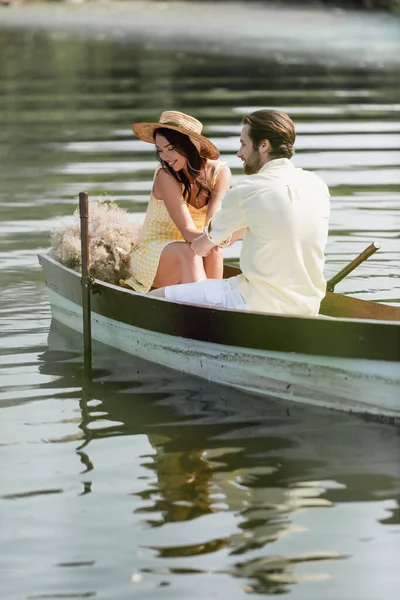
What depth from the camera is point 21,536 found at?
5926 mm

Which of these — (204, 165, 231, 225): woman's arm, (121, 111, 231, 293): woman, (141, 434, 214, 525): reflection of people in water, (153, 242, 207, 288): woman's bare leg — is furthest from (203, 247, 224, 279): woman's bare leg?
(141, 434, 214, 525): reflection of people in water

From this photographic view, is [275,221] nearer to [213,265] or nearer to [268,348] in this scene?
[268,348]

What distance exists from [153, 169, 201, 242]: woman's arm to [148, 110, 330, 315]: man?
714 millimetres

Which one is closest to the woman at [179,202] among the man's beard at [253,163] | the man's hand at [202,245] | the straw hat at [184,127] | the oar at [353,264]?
the straw hat at [184,127]

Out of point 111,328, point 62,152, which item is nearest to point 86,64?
point 62,152

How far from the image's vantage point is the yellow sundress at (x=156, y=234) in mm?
8406

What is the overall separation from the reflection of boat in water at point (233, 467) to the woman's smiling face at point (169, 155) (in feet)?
3.94

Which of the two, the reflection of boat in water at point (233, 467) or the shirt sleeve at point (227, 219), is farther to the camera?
the shirt sleeve at point (227, 219)

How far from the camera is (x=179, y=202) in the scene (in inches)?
324

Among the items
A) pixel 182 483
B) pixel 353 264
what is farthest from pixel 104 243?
pixel 182 483

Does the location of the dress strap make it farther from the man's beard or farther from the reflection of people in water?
the reflection of people in water

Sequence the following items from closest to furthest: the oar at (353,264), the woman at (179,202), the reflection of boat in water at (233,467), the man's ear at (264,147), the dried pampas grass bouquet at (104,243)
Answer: the reflection of boat in water at (233,467)
the man's ear at (264,147)
the woman at (179,202)
the oar at (353,264)
the dried pampas grass bouquet at (104,243)

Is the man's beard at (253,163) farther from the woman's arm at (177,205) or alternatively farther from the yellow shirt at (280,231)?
the woman's arm at (177,205)

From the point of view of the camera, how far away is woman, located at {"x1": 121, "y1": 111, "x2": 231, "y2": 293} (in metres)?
8.16
